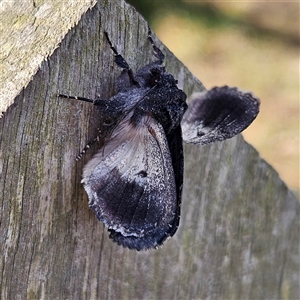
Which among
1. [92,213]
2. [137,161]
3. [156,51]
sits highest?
[156,51]

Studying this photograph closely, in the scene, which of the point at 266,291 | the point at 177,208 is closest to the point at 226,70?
the point at 266,291

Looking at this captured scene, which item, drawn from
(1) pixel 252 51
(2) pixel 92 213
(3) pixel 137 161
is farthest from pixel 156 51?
(1) pixel 252 51

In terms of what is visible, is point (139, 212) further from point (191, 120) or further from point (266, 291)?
point (266, 291)

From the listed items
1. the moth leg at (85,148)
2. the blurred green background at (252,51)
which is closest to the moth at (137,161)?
the moth leg at (85,148)

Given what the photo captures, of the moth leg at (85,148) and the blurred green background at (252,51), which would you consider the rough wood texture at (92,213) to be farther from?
the blurred green background at (252,51)

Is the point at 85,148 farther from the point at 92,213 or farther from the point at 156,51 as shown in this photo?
the point at 156,51

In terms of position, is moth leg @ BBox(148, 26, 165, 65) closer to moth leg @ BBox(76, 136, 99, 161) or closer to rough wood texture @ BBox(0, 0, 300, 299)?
rough wood texture @ BBox(0, 0, 300, 299)
